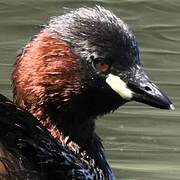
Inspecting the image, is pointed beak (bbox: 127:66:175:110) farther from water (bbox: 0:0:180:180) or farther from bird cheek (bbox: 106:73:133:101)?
water (bbox: 0:0:180:180)

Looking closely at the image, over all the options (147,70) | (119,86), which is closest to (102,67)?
(119,86)

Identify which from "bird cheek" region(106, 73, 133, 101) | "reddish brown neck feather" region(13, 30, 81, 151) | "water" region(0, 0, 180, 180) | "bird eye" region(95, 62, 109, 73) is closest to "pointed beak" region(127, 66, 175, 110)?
"bird cheek" region(106, 73, 133, 101)

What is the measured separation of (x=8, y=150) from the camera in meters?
7.17

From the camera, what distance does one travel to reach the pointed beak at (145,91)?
7.57 meters

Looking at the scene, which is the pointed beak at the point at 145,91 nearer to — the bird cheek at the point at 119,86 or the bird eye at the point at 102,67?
the bird cheek at the point at 119,86

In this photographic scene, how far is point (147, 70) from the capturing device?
11.4 metres

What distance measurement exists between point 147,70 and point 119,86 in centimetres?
369

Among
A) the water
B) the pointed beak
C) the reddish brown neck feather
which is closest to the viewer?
the pointed beak

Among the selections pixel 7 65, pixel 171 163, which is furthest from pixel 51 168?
pixel 7 65

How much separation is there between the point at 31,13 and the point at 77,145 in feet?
17.0

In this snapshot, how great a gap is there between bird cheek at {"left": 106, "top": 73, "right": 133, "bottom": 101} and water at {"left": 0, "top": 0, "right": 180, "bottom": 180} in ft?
4.84

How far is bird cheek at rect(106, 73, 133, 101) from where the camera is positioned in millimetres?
7668

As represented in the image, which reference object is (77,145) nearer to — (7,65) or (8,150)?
(8,150)

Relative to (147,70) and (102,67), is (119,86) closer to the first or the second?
(102,67)
